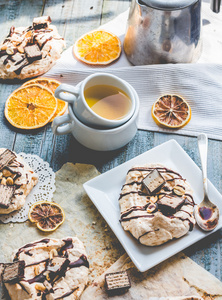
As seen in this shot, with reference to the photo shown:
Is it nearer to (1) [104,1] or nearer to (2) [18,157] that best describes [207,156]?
(2) [18,157]

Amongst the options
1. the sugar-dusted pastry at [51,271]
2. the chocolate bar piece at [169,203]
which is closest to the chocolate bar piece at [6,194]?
the sugar-dusted pastry at [51,271]

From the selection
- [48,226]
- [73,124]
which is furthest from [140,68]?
[48,226]

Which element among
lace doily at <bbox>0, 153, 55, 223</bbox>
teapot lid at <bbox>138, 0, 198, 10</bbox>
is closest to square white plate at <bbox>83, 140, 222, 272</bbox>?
lace doily at <bbox>0, 153, 55, 223</bbox>

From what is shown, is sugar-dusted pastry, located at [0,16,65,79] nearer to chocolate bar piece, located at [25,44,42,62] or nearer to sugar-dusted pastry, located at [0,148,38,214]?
chocolate bar piece, located at [25,44,42,62]

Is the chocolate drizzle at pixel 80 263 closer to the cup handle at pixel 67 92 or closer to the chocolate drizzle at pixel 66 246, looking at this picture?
the chocolate drizzle at pixel 66 246

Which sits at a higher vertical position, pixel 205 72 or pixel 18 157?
pixel 205 72
